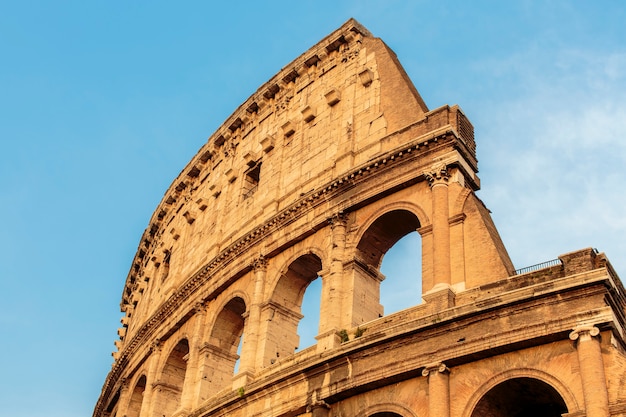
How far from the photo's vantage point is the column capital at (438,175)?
64.4 ft

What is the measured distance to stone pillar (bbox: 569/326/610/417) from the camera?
1410 centimetres

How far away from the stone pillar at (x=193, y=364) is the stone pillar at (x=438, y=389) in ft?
29.7

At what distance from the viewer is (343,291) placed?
797 inches

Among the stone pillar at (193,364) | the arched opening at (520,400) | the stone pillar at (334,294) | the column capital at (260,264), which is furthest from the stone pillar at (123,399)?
the arched opening at (520,400)

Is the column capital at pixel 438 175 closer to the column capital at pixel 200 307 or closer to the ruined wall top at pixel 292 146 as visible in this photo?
the ruined wall top at pixel 292 146

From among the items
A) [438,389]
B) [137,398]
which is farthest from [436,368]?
[137,398]

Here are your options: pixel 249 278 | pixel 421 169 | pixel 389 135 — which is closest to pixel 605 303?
pixel 421 169

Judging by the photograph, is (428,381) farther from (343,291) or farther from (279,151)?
(279,151)

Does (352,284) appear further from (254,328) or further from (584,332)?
(584,332)

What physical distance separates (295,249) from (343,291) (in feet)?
9.51

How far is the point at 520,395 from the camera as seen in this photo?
643 inches

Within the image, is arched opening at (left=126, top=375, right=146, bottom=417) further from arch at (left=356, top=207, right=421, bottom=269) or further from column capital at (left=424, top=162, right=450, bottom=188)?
column capital at (left=424, top=162, right=450, bottom=188)

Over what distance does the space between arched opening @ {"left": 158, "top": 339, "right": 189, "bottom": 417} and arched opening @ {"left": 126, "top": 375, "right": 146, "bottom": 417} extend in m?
2.59

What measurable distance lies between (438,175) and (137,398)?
15563mm
